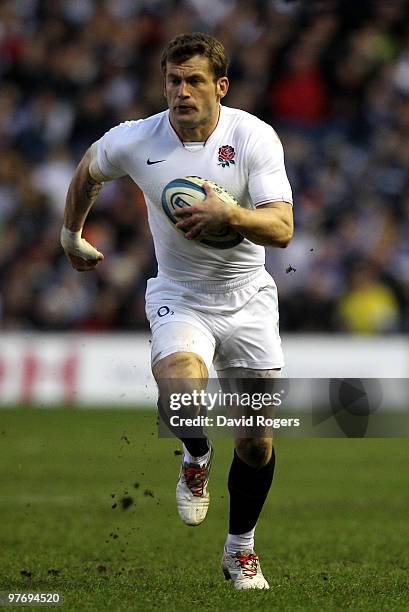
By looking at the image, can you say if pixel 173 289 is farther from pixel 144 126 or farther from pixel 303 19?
pixel 303 19

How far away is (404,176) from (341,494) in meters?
7.07

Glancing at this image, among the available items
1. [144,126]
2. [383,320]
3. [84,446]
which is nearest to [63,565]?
[144,126]

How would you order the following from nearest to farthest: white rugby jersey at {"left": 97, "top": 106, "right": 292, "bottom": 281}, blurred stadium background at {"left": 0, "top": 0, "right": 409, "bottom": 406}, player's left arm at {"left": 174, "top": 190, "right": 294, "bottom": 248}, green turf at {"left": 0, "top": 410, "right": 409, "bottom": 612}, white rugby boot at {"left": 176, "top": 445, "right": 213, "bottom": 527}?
1. player's left arm at {"left": 174, "top": 190, "right": 294, "bottom": 248}
2. green turf at {"left": 0, "top": 410, "right": 409, "bottom": 612}
3. white rugby jersey at {"left": 97, "top": 106, "right": 292, "bottom": 281}
4. white rugby boot at {"left": 176, "top": 445, "right": 213, "bottom": 527}
5. blurred stadium background at {"left": 0, "top": 0, "right": 409, "bottom": 406}

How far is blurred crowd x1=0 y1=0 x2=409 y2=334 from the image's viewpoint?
618 inches

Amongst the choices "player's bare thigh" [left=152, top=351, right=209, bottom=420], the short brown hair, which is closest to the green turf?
"player's bare thigh" [left=152, top=351, right=209, bottom=420]

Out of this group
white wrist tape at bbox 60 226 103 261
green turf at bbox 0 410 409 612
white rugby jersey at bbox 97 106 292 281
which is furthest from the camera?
white wrist tape at bbox 60 226 103 261

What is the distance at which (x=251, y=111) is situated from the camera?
17.0m

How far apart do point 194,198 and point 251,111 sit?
1119 centimetres

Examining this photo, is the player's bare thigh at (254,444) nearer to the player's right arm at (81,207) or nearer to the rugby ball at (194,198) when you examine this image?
the rugby ball at (194,198)

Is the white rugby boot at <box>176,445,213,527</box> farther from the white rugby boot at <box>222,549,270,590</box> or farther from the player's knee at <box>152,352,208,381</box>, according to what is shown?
the player's knee at <box>152,352,208,381</box>

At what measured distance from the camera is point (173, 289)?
6.57m

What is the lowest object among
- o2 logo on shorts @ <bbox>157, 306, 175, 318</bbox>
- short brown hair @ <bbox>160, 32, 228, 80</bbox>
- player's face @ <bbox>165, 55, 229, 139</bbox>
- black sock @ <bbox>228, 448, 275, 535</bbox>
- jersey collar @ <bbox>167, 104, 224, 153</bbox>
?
black sock @ <bbox>228, 448, 275, 535</bbox>

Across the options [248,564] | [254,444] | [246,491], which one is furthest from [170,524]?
[254,444]

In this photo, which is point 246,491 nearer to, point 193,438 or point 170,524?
point 193,438
